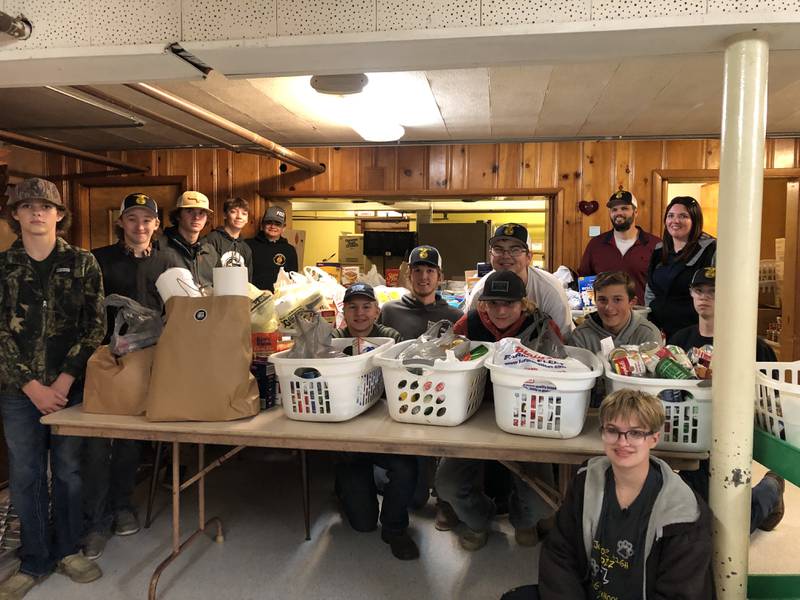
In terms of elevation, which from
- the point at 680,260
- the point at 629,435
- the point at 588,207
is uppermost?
the point at 588,207

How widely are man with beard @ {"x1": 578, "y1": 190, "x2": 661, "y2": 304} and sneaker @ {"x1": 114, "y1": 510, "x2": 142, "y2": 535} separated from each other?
3.11m

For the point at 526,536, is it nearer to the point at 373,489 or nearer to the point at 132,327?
the point at 373,489

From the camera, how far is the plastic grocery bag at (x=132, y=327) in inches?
80.5

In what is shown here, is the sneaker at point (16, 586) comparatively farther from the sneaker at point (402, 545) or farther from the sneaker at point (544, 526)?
A: the sneaker at point (544, 526)

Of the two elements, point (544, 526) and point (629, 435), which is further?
point (544, 526)

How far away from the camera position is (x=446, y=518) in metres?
2.66

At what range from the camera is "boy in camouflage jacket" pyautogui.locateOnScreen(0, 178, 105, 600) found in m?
2.14

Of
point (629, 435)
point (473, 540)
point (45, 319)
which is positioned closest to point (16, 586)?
point (45, 319)

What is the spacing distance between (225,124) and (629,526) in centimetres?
335

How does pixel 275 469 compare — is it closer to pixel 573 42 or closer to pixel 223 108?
pixel 223 108

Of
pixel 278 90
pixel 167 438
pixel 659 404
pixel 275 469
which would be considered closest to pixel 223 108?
pixel 278 90

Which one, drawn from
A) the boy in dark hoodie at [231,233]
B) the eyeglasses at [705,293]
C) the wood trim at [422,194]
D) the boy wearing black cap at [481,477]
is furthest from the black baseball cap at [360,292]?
the wood trim at [422,194]

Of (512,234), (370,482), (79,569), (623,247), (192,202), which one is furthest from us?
(623,247)

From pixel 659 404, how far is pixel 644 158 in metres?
3.76
